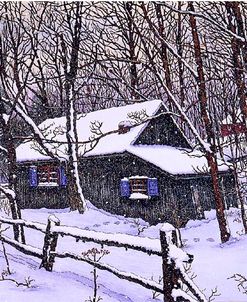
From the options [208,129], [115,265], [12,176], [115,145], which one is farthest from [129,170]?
[115,265]

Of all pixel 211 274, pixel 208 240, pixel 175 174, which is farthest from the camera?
pixel 175 174

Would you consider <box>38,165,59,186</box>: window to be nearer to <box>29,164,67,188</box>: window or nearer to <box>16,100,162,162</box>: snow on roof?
<box>29,164,67,188</box>: window

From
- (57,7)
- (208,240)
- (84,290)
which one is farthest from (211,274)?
(57,7)

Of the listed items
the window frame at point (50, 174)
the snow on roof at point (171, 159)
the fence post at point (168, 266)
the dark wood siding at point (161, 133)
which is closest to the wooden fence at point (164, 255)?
the fence post at point (168, 266)

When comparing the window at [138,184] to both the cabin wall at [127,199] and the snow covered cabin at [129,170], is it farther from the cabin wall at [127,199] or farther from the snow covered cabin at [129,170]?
the cabin wall at [127,199]

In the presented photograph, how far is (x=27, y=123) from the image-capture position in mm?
6469

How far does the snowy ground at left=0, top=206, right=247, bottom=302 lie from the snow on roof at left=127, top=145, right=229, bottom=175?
1.59 metres

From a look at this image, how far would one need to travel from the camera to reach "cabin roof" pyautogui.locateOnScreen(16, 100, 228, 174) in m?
6.43

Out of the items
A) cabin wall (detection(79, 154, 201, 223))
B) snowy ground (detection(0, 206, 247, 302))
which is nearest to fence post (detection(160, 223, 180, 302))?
snowy ground (detection(0, 206, 247, 302))

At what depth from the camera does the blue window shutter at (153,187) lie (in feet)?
26.0

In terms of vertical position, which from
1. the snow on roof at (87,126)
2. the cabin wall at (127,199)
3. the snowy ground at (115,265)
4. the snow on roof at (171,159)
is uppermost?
the snow on roof at (87,126)

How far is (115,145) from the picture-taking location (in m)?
9.04

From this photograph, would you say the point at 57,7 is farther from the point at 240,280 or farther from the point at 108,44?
the point at 240,280

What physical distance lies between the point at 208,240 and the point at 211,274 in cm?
98
